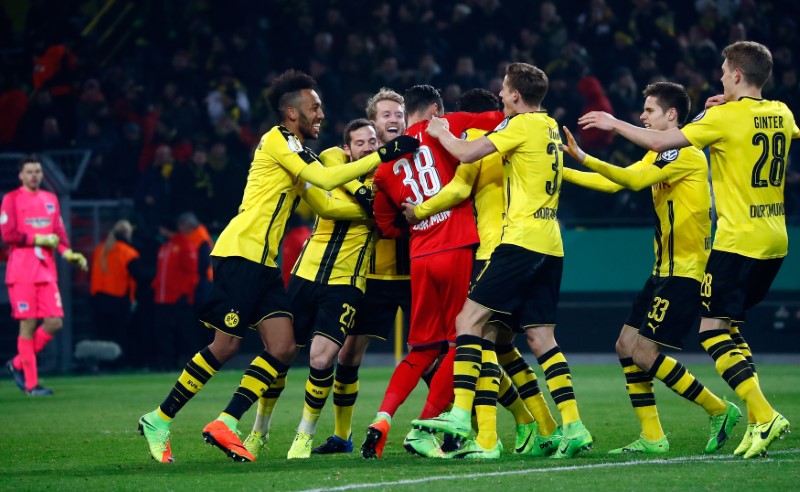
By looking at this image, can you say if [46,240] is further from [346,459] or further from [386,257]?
[346,459]

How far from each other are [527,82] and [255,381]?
90.7 inches

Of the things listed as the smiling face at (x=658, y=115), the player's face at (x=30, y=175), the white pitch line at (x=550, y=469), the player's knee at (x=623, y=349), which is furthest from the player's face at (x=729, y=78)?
the player's face at (x=30, y=175)

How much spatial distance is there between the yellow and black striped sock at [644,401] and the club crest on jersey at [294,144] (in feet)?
7.45

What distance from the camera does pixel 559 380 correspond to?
276 inches

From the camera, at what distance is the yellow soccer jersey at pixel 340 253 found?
7.59m

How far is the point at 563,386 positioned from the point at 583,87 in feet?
38.8

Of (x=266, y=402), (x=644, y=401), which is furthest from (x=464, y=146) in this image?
(x=266, y=402)

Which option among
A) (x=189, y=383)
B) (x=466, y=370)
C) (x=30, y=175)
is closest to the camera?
(x=466, y=370)

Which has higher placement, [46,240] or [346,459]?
[46,240]

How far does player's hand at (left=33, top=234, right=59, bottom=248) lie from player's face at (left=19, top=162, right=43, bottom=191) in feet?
1.69

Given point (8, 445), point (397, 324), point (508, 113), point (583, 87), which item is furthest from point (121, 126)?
point (508, 113)

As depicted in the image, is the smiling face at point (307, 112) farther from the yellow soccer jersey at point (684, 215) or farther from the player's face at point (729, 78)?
the player's face at point (729, 78)

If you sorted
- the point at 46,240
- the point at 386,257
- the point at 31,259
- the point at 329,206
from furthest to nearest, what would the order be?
the point at 31,259 → the point at 46,240 → the point at 386,257 → the point at 329,206

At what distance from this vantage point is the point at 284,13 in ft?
68.3
